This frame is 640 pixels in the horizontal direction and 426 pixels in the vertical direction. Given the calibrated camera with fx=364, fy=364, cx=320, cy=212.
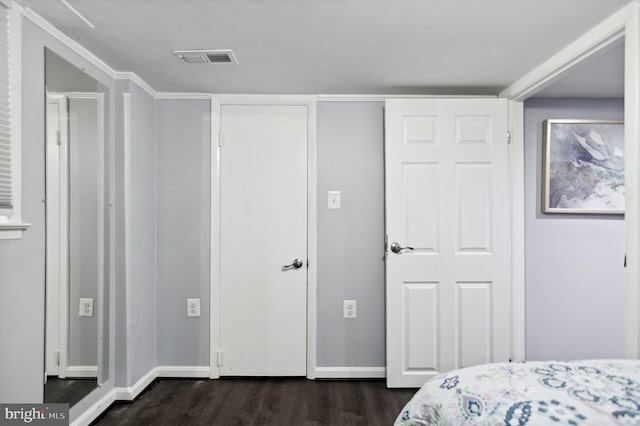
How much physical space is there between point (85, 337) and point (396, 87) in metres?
2.62

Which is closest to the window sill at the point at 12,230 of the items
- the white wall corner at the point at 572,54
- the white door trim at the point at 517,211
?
the white wall corner at the point at 572,54

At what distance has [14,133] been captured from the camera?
160 cm

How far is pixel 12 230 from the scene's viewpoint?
1.59m

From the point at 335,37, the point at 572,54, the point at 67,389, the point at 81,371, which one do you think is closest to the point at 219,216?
the point at 81,371

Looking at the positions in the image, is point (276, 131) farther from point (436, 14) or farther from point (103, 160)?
point (436, 14)

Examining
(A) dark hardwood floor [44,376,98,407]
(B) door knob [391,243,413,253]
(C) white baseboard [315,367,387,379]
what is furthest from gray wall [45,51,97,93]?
(C) white baseboard [315,367,387,379]

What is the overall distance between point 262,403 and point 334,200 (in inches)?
60.2

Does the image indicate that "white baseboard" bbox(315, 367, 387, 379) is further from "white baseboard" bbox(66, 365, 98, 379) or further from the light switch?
"white baseboard" bbox(66, 365, 98, 379)

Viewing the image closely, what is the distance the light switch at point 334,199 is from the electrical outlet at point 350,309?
75cm

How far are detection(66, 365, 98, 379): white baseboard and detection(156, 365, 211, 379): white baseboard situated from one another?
26.0 inches

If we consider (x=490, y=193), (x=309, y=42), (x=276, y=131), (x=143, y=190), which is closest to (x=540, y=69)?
(x=490, y=193)

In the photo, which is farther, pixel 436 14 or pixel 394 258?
pixel 394 258

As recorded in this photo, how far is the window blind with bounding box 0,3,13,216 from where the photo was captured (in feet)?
5.03

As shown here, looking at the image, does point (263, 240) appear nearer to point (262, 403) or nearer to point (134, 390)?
point (262, 403)
